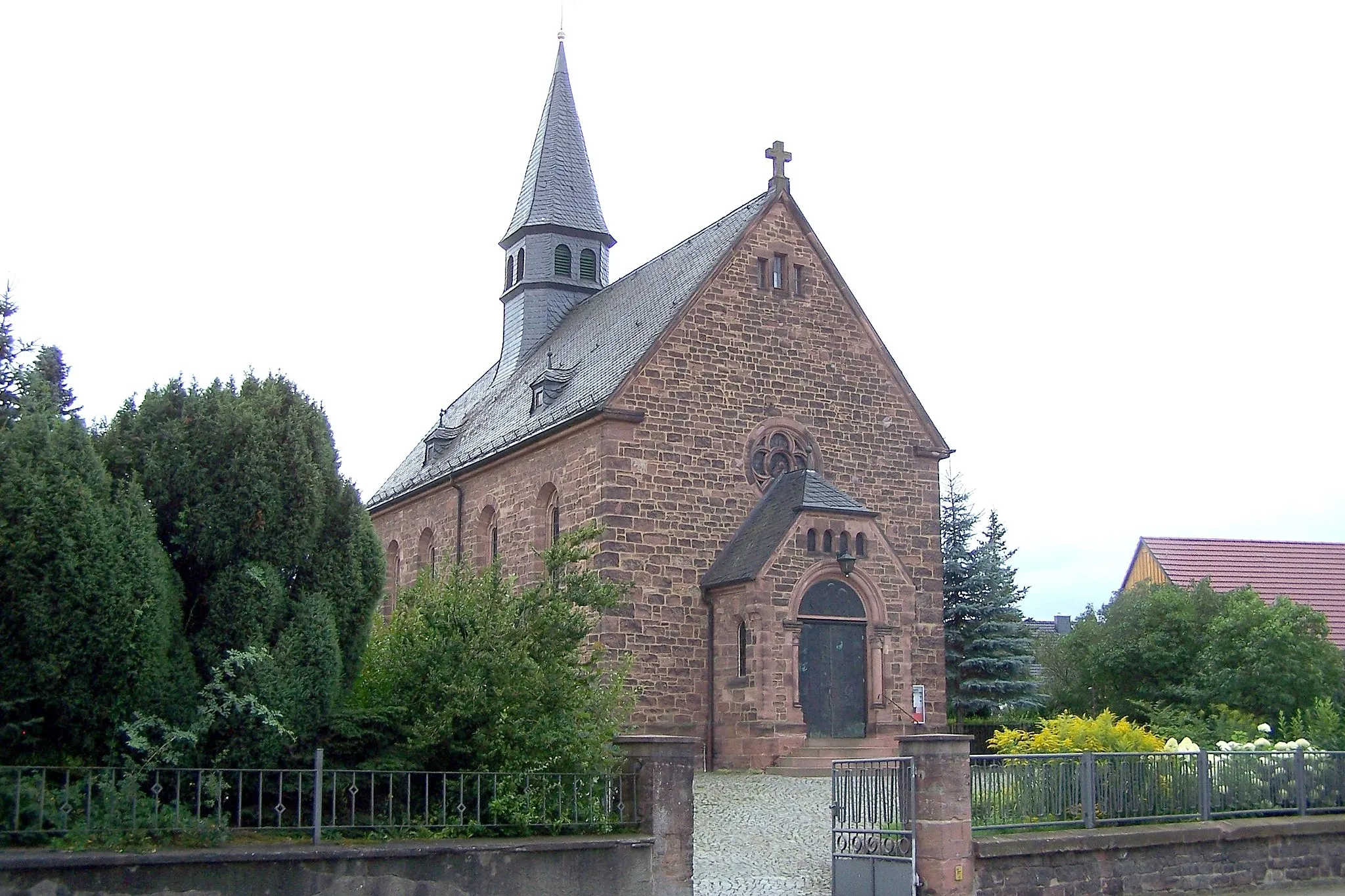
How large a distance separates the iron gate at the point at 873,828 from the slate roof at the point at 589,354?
11413 millimetres

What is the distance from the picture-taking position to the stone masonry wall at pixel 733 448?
75.9ft

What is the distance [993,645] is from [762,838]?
16.3 meters

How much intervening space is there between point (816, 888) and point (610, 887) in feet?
9.85

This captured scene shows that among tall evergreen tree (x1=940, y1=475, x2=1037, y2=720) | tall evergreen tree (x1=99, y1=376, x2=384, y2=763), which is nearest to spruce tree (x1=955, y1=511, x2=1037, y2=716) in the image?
tall evergreen tree (x1=940, y1=475, x2=1037, y2=720)

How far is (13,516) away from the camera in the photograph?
916 centimetres

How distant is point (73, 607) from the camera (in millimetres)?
9141

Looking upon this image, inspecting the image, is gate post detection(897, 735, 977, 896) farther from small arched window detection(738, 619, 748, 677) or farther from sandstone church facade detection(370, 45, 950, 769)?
small arched window detection(738, 619, 748, 677)

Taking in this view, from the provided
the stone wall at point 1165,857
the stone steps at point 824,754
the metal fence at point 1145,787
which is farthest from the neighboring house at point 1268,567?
the stone wall at point 1165,857

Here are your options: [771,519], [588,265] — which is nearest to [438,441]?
[588,265]

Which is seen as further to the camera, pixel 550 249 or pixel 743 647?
pixel 550 249

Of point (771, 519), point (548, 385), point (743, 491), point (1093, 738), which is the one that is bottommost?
point (1093, 738)

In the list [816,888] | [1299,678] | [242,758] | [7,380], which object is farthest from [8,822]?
[1299,678]

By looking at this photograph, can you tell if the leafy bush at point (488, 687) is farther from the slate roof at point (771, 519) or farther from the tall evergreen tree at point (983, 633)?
the tall evergreen tree at point (983, 633)

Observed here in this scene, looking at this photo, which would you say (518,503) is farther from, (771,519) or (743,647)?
(743,647)
